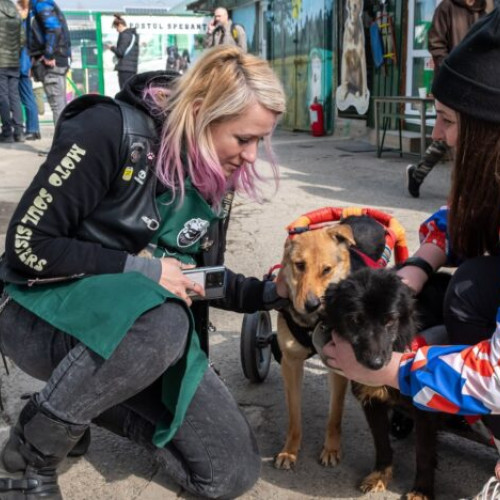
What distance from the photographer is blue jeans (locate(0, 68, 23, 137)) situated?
11.5 meters

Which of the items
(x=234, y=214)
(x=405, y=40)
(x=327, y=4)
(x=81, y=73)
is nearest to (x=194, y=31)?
(x=81, y=73)

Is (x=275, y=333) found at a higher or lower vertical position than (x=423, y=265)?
lower

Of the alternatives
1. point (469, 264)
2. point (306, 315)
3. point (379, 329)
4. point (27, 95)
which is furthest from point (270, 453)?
point (27, 95)

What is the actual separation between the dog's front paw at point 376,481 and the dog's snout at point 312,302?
673mm

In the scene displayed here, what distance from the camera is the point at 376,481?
→ 2494mm

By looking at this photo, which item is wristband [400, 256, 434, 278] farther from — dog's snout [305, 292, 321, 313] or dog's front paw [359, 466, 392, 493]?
dog's front paw [359, 466, 392, 493]

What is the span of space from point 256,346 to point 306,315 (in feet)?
1.72

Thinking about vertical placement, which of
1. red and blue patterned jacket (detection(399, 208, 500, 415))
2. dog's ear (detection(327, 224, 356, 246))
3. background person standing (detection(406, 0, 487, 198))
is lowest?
red and blue patterned jacket (detection(399, 208, 500, 415))

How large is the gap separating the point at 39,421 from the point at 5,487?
0.29 meters

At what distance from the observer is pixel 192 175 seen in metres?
2.42

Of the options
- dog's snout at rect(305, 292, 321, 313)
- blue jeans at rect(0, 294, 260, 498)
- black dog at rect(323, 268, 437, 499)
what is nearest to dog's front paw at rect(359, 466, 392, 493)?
black dog at rect(323, 268, 437, 499)

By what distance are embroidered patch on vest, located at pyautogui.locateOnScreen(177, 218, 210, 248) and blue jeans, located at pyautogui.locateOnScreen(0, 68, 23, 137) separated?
10098 millimetres

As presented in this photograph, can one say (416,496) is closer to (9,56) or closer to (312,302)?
(312,302)

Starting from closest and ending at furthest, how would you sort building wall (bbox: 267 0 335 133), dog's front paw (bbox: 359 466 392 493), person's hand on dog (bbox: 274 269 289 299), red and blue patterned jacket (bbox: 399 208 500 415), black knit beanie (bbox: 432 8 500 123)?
red and blue patterned jacket (bbox: 399 208 500 415)
black knit beanie (bbox: 432 8 500 123)
dog's front paw (bbox: 359 466 392 493)
person's hand on dog (bbox: 274 269 289 299)
building wall (bbox: 267 0 335 133)
